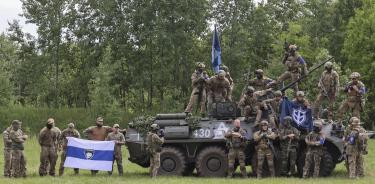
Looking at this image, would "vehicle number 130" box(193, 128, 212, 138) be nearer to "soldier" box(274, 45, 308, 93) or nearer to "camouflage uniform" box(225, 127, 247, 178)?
"camouflage uniform" box(225, 127, 247, 178)

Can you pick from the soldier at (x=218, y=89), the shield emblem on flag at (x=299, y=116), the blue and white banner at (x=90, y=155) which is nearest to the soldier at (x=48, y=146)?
the blue and white banner at (x=90, y=155)

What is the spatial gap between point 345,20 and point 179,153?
3251 centimetres

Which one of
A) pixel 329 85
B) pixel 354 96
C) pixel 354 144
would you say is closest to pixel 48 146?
pixel 329 85

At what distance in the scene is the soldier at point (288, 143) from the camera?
19688 mm

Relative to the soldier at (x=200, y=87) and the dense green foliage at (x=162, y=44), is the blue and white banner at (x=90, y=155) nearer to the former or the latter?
the soldier at (x=200, y=87)

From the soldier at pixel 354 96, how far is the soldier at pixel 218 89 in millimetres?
3552

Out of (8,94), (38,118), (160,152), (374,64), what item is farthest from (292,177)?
(8,94)

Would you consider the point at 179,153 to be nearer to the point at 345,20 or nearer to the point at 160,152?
the point at 160,152

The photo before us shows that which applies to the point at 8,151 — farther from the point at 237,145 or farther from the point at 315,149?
the point at 315,149

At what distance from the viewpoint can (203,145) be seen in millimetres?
20906

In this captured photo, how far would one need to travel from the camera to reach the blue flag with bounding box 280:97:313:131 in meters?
20.1

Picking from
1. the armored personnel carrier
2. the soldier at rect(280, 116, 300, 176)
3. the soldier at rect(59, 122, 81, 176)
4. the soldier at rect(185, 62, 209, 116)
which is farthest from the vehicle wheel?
the soldier at rect(280, 116, 300, 176)

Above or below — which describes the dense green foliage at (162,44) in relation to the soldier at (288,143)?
above

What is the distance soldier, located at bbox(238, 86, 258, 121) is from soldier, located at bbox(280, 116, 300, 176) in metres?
1.30
